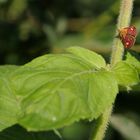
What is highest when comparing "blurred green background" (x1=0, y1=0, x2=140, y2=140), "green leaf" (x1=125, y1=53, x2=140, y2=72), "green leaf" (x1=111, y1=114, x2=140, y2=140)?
"green leaf" (x1=125, y1=53, x2=140, y2=72)

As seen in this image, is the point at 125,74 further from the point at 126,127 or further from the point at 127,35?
the point at 126,127

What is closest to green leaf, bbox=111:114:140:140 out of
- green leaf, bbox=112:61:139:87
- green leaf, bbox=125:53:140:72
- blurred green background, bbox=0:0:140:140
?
blurred green background, bbox=0:0:140:140

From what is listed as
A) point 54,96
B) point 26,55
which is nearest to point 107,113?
point 54,96

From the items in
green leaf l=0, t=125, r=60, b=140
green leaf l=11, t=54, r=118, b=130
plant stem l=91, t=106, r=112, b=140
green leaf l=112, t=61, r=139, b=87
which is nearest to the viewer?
green leaf l=11, t=54, r=118, b=130

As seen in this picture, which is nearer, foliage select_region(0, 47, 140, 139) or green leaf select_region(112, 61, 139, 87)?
foliage select_region(0, 47, 140, 139)

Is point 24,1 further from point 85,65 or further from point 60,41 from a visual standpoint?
point 85,65

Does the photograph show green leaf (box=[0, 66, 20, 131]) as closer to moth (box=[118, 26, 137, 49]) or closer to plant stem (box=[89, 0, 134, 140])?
plant stem (box=[89, 0, 134, 140])
